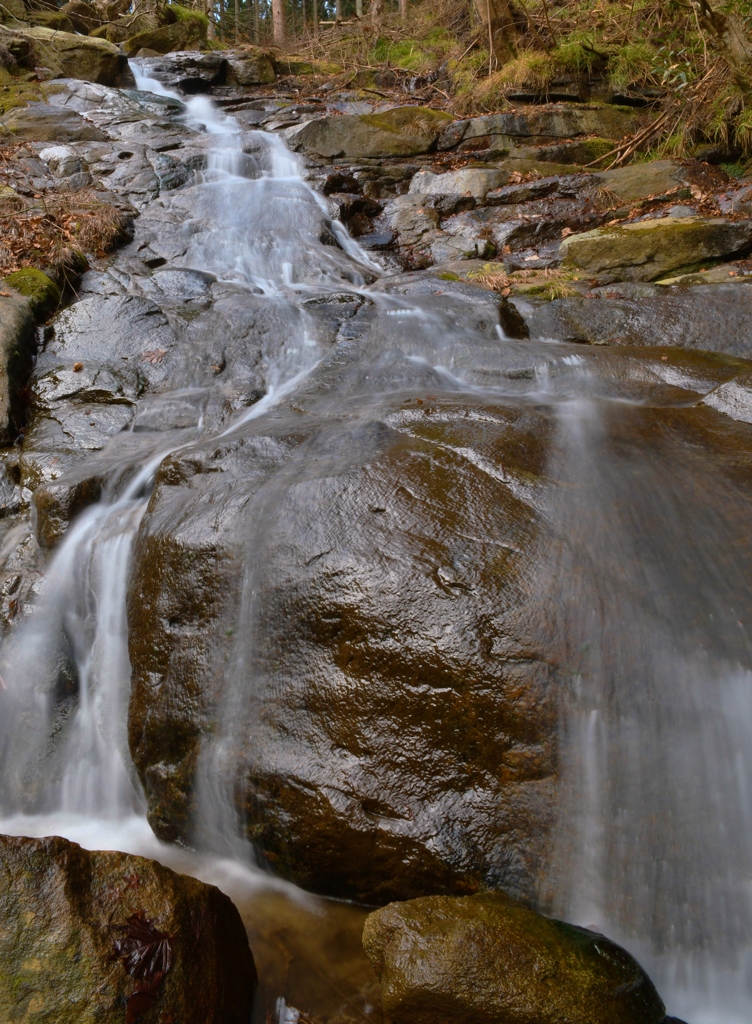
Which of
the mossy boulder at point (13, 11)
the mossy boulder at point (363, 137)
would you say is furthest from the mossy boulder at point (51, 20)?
the mossy boulder at point (363, 137)

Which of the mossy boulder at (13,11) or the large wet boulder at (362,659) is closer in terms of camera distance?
the large wet boulder at (362,659)

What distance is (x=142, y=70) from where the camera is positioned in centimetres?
1705

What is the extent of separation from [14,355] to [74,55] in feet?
44.2

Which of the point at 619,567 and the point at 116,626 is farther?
the point at 116,626

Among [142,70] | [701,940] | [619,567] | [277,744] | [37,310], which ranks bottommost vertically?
[701,940]

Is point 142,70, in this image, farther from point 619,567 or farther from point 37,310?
point 619,567

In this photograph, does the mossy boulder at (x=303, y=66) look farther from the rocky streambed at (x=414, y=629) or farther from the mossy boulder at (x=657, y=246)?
the rocky streambed at (x=414, y=629)

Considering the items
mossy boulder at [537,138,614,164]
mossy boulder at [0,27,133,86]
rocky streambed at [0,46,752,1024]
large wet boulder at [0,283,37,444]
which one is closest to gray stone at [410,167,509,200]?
mossy boulder at [537,138,614,164]

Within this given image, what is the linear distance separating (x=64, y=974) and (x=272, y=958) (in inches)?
38.3

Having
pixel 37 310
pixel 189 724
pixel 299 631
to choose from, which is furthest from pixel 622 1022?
pixel 37 310

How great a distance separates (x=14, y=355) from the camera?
245 inches

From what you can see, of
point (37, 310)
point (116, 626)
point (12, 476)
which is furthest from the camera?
point (37, 310)

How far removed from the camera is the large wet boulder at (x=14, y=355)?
19.1ft

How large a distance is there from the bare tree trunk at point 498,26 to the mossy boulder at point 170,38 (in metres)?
9.81
